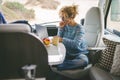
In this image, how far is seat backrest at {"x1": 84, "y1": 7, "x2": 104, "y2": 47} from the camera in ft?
11.2

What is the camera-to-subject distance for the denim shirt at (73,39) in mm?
2828

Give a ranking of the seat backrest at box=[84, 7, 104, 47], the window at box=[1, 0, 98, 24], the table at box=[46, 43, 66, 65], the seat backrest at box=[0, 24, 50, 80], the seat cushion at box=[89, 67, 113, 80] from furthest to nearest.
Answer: the window at box=[1, 0, 98, 24]
the seat backrest at box=[84, 7, 104, 47]
the seat cushion at box=[89, 67, 113, 80]
the table at box=[46, 43, 66, 65]
the seat backrest at box=[0, 24, 50, 80]

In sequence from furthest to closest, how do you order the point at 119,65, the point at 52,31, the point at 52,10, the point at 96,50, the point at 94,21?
the point at 52,10 → the point at 52,31 → the point at 94,21 → the point at 96,50 → the point at 119,65

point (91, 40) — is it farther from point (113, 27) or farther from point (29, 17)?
point (29, 17)

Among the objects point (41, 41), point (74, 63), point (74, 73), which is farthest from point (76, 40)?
point (41, 41)

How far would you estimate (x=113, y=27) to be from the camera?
4137mm

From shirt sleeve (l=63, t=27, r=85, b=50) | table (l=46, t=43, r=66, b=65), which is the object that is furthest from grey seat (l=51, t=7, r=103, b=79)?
table (l=46, t=43, r=66, b=65)

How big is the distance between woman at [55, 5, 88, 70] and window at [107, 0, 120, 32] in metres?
1.27

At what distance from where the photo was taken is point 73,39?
2.87 meters

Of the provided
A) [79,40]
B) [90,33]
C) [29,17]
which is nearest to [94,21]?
[90,33]

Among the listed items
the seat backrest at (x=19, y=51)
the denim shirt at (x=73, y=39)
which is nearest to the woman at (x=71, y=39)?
the denim shirt at (x=73, y=39)

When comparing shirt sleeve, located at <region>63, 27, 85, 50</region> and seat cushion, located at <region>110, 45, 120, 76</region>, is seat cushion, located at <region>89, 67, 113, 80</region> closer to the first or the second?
seat cushion, located at <region>110, 45, 120, 76</region>

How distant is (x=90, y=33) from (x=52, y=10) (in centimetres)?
96

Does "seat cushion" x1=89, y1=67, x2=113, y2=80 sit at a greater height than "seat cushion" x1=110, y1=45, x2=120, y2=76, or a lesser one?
lesser
